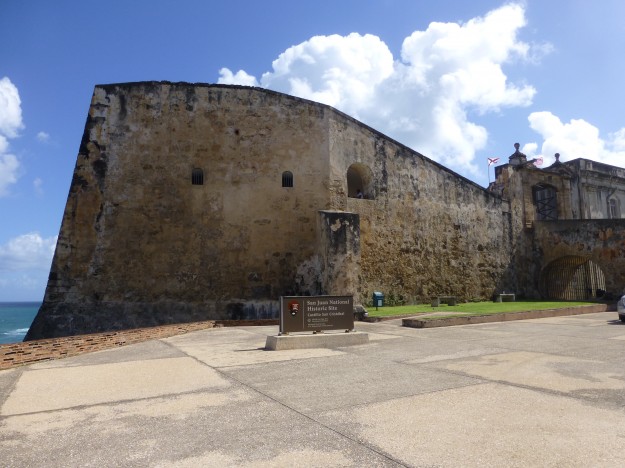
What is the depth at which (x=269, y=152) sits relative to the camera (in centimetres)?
1503

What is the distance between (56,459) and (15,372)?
412 cm

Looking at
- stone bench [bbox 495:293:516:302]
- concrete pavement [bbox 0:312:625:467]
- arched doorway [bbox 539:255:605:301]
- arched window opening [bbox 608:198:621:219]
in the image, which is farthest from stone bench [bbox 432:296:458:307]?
arched window opening [bbox 608:198:621:219]

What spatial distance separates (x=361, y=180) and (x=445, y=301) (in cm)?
566

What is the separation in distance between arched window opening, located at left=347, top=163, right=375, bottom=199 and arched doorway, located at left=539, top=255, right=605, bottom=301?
33.3 ft

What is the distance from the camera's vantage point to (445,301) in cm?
1706

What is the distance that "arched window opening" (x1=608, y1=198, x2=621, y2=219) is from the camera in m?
29.3

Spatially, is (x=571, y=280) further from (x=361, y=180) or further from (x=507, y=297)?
(x=361, y=180)

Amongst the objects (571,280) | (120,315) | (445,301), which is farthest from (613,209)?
(120,315)

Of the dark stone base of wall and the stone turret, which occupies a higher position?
the stone turret

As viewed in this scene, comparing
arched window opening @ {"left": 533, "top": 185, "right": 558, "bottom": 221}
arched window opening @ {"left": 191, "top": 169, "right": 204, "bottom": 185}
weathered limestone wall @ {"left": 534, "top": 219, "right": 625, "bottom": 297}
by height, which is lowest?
weathered limestone wall @ {"left": 534, "top": 219, "right": 625, "bottom": 297}

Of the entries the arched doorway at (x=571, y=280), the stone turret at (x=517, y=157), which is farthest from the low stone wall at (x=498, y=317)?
the stone turret at (x=517, y=157)

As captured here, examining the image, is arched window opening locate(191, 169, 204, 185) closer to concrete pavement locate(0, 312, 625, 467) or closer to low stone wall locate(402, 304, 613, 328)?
low stone wall locate(402, 304, 613, 328)

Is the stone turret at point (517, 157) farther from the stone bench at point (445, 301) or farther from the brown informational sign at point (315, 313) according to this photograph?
the brown informational sign at point (315, 313)

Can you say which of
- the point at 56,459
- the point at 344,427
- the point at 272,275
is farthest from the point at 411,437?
the point at 272,275
